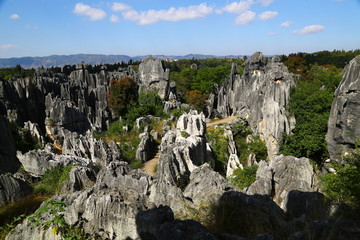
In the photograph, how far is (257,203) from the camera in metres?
5.68

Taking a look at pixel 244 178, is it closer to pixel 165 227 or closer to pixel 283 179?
pixel 283 179

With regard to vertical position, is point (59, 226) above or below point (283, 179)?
above

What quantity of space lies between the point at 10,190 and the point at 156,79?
2691cm

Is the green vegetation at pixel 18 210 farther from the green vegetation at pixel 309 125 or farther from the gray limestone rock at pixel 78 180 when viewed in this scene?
the green vegetation at pixel 309 125

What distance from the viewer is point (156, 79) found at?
34.3 meters

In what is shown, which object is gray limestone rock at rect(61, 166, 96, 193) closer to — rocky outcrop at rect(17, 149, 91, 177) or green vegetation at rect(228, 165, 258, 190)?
rocky outcrop at rect(17, 149, 91, 177)

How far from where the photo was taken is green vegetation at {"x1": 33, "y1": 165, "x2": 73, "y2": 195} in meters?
10.2

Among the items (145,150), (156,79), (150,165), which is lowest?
(150,165)

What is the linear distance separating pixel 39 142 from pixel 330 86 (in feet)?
81.0

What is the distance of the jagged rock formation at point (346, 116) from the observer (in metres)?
14.0

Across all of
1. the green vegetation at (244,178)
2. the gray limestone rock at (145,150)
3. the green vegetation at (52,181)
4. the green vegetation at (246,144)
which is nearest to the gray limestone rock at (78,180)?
the green vegetation at (52,181)

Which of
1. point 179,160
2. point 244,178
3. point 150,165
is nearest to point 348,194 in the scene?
point 244,178

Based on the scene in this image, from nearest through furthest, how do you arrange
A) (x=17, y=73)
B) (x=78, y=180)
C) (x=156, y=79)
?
(x=78, y=180)
(x=156, y=79)
(x=17, y=73)

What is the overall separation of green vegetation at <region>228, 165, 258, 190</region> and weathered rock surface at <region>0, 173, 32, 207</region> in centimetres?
855
